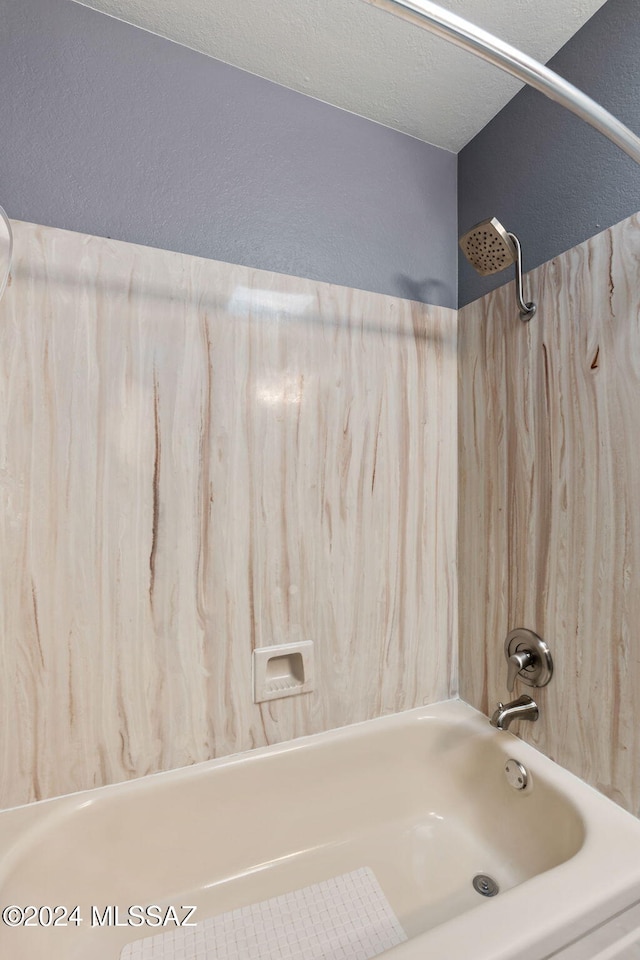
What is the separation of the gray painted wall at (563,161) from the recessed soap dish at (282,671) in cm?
119

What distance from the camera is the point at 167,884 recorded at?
105 cm

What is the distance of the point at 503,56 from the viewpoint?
67cm

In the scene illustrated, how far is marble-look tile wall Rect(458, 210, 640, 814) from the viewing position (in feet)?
3.15

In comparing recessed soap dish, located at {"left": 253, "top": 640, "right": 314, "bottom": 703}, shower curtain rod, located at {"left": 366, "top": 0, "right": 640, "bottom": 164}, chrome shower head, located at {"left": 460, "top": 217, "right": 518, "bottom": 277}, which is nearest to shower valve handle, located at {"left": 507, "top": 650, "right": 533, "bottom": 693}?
recessed soap dish, located at {"left": 253, "top": 640, "right": 314, "bottom": 703}

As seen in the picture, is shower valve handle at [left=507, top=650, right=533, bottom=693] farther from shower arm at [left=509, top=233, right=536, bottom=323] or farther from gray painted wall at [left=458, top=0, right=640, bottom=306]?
gray painted wall at [left=458, top=0, right=640, bottom=306]

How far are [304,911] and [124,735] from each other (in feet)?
1.89

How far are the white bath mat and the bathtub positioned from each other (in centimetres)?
3

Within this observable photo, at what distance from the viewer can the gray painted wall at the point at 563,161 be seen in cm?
99

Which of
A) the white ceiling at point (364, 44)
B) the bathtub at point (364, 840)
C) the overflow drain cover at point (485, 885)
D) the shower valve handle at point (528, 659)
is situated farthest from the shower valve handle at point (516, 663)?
the white ceiling at point (364, 44)

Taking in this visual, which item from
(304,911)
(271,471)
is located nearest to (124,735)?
(304,911)

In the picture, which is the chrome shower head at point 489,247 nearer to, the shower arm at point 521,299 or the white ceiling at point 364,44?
the shower arm at point 521,299

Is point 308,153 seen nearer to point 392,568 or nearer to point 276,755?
point 392,568

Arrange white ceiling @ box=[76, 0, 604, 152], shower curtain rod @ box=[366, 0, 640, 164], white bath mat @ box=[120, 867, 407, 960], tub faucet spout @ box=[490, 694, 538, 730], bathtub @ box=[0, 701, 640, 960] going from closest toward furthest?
1. shower curtain rod @ box=[366, 0, 640, 164]
2. bathtub @ box=[0, 701, 640, 960]
3. white bath mat @ box=[120, 867, 407, 960]
4. white ceiling @ box=[76, 0, 604, 152]
5. tub faucet spout @ box=[490, 694, 538, 730]

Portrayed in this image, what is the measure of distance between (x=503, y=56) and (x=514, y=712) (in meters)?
1.35
